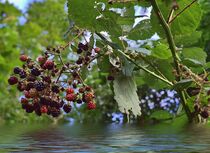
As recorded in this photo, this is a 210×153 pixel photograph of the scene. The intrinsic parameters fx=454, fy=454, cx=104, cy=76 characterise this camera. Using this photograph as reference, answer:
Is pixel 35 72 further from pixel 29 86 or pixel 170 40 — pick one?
pixel 170 40

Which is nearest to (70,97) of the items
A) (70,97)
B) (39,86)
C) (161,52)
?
(70,97)

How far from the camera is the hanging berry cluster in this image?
5.01 feet

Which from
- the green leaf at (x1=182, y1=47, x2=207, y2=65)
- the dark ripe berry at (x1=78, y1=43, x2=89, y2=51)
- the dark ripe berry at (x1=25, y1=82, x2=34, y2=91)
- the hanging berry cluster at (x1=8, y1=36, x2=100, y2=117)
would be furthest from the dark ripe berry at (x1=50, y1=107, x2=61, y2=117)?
the green leaf at (x1=182, y1=47, x2=207, y2=65)

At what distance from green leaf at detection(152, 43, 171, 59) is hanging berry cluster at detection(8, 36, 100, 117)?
0.65ft

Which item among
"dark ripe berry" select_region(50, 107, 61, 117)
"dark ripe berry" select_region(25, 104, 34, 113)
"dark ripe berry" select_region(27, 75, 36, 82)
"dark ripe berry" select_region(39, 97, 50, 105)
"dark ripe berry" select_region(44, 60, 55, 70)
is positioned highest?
"dark ripe berry" select_region(44, 60, 55, 70)

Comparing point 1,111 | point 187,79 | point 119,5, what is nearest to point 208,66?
point 187,79

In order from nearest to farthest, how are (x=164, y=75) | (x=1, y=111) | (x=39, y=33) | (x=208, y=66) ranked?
(x=164, y=75)
(x=208, y=66)
(x=1, y=111)
(x=39, y=33)

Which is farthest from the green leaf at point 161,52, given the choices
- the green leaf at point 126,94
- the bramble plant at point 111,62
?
the green leaf at point 126,94

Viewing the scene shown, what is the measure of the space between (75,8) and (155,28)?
37 cm

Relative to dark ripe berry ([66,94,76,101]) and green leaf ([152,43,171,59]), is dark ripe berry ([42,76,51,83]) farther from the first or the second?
green leaf ([152,43,171,59])

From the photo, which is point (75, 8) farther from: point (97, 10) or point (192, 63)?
point (192, 63)

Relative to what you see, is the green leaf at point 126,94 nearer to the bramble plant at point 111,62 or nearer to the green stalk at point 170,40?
the bramble plant at point 111,62

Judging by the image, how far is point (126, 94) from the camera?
1.54m

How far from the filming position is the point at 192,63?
63.2 inches
